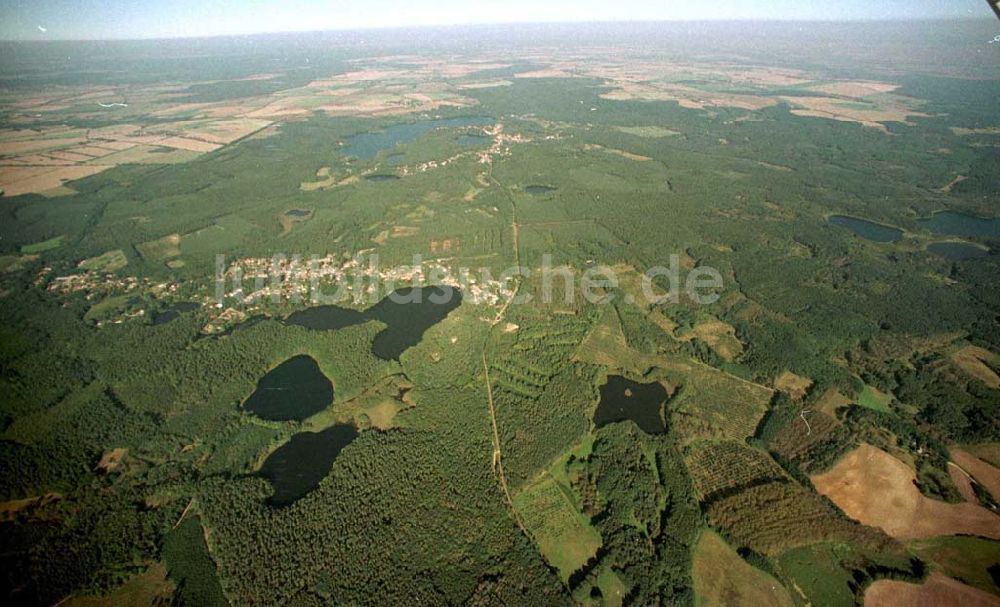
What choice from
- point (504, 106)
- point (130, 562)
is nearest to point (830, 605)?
point (130, 562)

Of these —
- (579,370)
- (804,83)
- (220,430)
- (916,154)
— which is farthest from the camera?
(804,83)

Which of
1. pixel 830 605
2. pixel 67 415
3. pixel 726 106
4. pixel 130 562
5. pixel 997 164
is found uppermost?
pixel 726 106

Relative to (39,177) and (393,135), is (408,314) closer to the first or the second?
(393,135)

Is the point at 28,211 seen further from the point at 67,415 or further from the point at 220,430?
the point at 220,430

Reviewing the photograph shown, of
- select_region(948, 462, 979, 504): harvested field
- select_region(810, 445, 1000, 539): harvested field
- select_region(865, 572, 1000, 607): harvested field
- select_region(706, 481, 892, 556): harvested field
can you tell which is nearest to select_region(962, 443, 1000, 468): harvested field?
select_region(948, 462, 979, 504): harvested field

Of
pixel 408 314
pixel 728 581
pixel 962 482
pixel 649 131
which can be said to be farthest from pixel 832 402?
pixel 649 131

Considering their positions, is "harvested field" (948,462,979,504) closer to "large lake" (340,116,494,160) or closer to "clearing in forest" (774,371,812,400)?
"clearing in forest" (774,371,812,400)

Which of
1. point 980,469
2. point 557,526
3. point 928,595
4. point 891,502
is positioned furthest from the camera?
point 980,469
